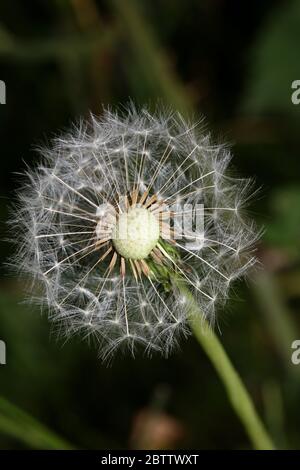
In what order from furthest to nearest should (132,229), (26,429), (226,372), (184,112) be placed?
(184,112), (26,429), (226,372), (132,229)

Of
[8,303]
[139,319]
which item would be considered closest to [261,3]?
[8,303]

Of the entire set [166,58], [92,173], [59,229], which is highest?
[166,58]

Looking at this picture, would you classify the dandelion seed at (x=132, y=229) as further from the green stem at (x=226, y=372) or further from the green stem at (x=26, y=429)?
the green stem at (x=26, y=429)

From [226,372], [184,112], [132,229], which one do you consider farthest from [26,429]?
[184,112]

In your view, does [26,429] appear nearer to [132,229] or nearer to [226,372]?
[226,372]

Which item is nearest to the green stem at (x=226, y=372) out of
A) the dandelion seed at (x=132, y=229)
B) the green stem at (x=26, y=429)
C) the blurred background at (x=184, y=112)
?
the dandelion seed at (x=132, y=229)

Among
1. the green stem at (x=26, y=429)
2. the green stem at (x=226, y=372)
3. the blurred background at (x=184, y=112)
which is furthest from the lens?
the blurred background at (x=184, y=112)

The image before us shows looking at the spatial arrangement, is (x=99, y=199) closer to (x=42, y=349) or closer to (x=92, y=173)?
(x=92, y=173)
